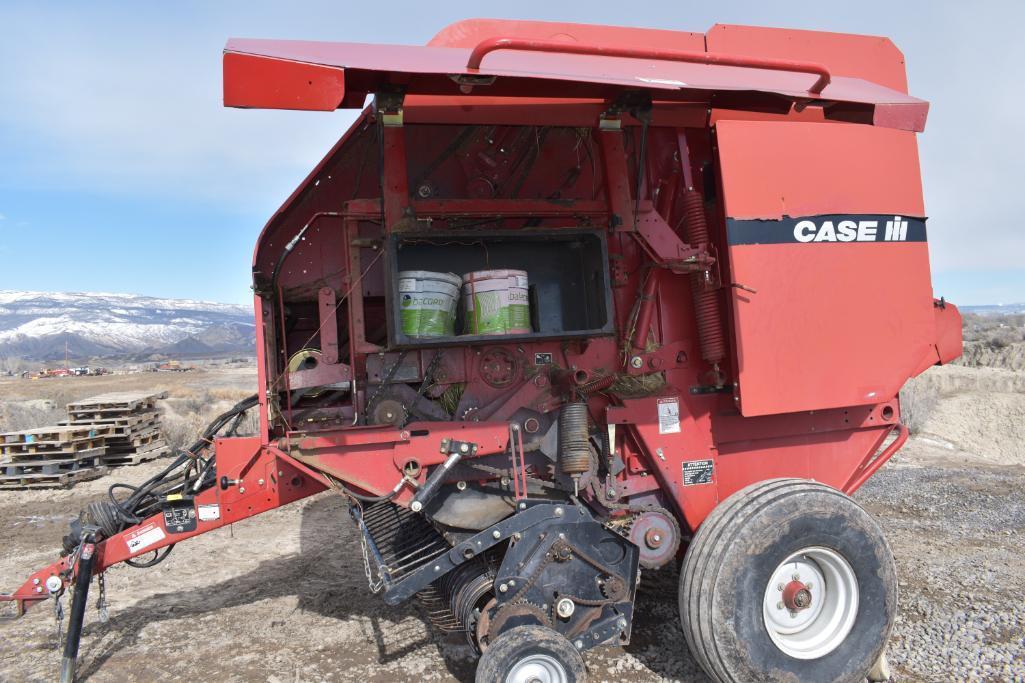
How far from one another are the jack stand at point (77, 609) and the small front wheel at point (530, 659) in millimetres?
2178

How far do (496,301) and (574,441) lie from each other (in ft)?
2.73

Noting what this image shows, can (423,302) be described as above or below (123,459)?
above

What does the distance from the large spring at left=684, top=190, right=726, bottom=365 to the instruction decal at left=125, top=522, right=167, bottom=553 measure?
3.14 meters

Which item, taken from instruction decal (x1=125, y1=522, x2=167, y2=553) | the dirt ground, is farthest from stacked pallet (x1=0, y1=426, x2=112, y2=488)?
instruction decal (x1=125, y1=522, x2=167, y2=553)

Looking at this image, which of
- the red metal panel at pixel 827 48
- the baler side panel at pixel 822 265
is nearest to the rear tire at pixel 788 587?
the baler side panel at pixel 822 265

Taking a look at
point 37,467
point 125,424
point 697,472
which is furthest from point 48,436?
point 697,472

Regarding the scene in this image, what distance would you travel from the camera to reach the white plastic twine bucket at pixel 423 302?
321 cm

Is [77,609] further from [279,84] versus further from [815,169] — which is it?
[815,169]

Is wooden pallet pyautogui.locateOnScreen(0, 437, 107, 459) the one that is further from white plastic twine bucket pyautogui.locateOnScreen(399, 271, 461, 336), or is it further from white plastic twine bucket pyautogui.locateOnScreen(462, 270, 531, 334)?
white plastic twine bucket pyautogui.locateOnScreen(462, 270, 531, 334)

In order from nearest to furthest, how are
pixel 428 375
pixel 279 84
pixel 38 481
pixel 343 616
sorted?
pixel 279 84, pixel 428 375, pixel 343 616, pixel 38 481

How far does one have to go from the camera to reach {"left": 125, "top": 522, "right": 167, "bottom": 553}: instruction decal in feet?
11.8

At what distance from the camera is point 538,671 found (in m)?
2.96

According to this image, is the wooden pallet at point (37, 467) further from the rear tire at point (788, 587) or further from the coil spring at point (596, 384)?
the rear tire at point (788, 587)

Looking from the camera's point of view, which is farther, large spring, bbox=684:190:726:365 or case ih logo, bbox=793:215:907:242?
large spring, bbox=684:190:726:365
